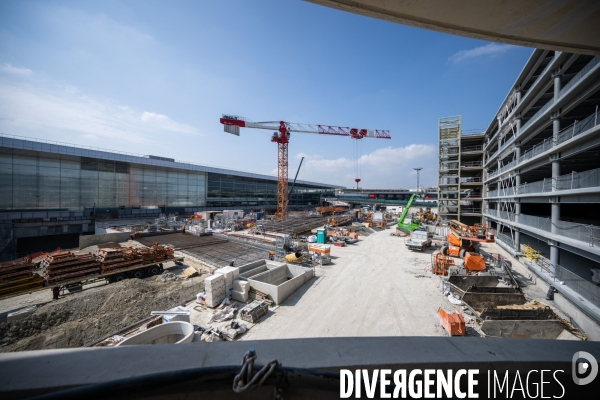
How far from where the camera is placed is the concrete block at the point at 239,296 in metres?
10.5

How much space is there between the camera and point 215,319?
9039 mm

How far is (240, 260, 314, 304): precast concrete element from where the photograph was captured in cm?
1052

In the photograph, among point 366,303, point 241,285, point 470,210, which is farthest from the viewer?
point 470,210

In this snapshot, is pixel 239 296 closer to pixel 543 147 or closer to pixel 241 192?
pixel 543 147

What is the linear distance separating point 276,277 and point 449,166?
3433cm

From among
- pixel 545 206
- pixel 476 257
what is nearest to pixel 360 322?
pixel 476 257

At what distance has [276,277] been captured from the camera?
13141 millimetres

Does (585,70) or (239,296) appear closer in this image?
(585,70)

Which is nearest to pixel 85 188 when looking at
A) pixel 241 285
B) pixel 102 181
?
pixel 102 181

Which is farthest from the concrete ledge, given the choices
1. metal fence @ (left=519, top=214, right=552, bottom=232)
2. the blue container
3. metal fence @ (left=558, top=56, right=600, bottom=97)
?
the blue container

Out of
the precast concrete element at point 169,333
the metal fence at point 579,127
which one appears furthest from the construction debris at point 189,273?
the metal fence at point 579,127

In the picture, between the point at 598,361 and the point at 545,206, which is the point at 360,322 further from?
the point at 545,206

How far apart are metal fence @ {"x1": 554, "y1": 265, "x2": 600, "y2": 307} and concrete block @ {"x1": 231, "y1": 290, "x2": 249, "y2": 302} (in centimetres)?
1374

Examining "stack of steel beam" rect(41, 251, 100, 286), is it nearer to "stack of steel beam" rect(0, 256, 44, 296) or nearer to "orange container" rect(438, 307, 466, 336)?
"stack of steel beam" rect(0, 256, 44, 296)
